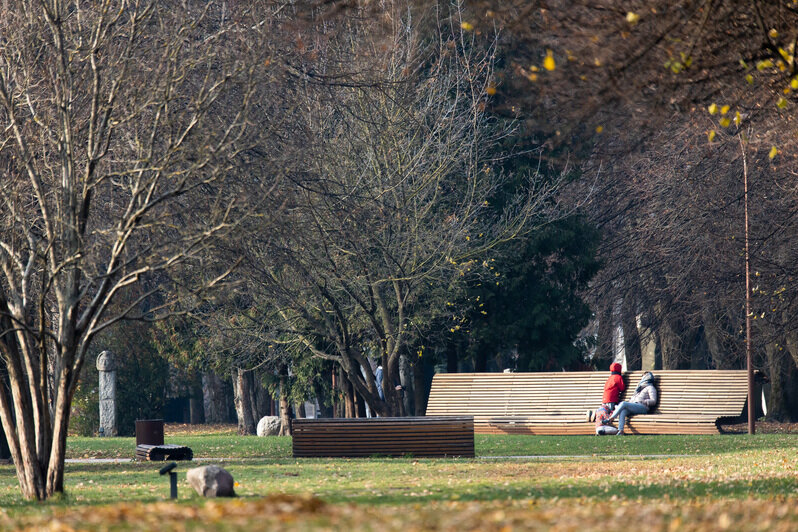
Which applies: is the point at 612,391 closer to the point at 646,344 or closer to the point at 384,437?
the point at 384,437

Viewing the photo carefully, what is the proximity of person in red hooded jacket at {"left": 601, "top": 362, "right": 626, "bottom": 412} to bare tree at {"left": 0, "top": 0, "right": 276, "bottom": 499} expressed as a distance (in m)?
10.9

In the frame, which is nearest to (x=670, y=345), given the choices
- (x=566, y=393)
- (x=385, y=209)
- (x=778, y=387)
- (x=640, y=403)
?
(x=778, y=387)

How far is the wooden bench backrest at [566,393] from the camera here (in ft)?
79.2

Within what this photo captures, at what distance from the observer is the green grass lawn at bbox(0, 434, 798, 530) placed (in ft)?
26.3

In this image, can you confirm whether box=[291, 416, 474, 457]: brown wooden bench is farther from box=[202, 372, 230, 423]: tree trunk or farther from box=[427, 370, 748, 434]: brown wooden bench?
box=[202, 372, 230, 423]: tree trunk

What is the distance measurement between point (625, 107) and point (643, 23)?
2.05 m

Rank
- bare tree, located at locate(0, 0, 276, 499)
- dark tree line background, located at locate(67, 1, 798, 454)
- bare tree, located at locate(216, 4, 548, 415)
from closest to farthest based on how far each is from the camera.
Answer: dark tree line background, located at locate(67, 1, 798, 454) → bare tree, located at locate(0, 0, 276, 499) → bare tree, located at locate(216, 4, 548, 415)

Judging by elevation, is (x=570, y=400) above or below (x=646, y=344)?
below

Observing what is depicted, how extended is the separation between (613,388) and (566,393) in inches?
55.1

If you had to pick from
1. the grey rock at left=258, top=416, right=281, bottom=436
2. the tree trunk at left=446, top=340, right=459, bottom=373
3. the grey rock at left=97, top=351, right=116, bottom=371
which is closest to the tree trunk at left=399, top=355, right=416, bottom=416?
the tree trunk at left=446, top=340, right=459, bottom=373

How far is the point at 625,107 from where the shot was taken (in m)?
12.5

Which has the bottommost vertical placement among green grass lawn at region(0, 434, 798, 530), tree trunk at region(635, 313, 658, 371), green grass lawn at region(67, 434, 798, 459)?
green grass lawn at region(67, 434, 798, 459)

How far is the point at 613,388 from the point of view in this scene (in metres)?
24.2

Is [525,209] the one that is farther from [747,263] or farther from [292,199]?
[292,199]
